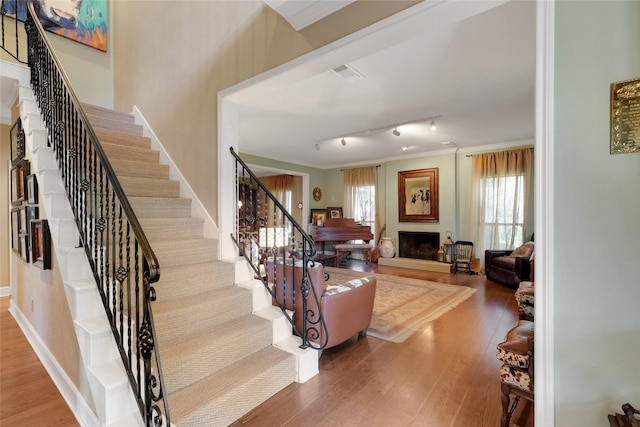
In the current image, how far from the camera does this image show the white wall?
119cm

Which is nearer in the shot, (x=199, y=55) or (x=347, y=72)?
(x=347, y=72)

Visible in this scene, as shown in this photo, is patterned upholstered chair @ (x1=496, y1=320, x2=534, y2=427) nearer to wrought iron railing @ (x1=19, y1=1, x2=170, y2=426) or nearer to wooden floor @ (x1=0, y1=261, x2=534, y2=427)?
wooden floor @ (x1=0, y1=261, x2=534, y2=427)

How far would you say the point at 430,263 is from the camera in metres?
6.54

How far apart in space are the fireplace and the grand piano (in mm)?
859

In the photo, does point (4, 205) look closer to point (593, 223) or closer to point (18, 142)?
point (18, 142)

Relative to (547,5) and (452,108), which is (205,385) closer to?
(547,5)

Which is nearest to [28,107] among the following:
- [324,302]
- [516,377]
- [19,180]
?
[19,180]

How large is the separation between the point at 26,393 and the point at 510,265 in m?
6.11

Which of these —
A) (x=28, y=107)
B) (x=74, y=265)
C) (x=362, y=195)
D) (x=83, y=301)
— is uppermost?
(x=28, y=107)

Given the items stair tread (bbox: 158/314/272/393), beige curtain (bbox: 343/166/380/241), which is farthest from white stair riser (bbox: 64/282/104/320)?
beige curtain (bbox: 343/166/380/241)

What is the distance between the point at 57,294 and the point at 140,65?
336 cm

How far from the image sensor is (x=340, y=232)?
23.7ft

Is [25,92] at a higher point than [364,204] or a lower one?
higher

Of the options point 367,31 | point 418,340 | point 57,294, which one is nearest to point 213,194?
point 57,294
